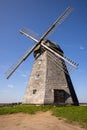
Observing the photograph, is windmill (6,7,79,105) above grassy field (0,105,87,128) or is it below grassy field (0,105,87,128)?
above

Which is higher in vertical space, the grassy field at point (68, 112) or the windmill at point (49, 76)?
the windmill at point (49, 76)

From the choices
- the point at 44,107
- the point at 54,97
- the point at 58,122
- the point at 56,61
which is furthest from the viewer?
the point at 56,61

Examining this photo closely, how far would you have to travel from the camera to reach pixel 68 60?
82.4 feet

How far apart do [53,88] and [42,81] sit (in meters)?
1.62

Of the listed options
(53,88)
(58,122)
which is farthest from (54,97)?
(58,122)

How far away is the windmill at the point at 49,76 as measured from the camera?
24156mm

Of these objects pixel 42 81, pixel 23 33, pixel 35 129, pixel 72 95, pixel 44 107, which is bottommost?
pixel 35 129

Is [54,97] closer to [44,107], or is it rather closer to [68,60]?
[44,107]

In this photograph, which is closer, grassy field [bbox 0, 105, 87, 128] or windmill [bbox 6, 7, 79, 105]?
grassy field [bbox 0, 105, 87, 128]

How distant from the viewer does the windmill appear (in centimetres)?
2416

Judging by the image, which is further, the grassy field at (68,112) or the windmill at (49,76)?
the windmill at (49,76)

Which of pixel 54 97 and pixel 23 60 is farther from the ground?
pixel 23 60

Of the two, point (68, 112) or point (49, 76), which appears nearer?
point (68, 112)

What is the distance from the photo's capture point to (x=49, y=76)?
25047mm
